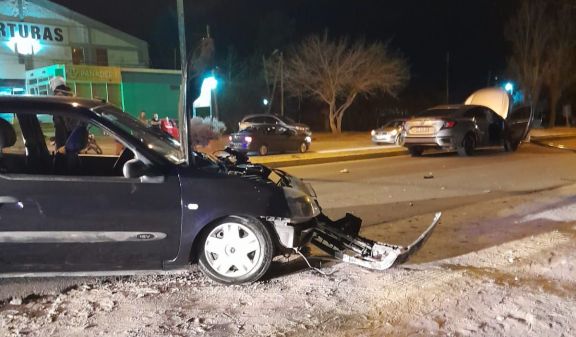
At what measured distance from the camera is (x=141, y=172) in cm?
447

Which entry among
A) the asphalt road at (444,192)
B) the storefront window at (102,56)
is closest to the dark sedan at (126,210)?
the asphalt road at (444,192)

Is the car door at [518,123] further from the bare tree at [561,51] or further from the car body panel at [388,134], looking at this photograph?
the bare tree at [561,51]

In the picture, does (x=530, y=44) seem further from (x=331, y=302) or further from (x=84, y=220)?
(x=84, y=220)

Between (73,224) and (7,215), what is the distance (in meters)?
0.49

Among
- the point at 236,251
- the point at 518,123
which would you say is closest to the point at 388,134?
the point at 518,123

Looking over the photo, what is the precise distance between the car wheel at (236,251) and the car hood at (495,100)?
16.5 meters

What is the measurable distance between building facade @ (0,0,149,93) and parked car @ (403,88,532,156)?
1010 inches

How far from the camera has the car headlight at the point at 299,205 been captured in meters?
4.74

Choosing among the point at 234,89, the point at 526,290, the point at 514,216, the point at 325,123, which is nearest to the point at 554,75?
the point at 325,123

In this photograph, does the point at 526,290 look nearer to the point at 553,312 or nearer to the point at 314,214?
the point at 553,312

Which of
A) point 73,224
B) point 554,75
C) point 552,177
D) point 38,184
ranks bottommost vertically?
point 552,177

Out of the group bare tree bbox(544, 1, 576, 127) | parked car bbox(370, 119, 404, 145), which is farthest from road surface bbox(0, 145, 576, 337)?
bare tree bbox(544, 1, 576, 127)

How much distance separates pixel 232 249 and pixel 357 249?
1.15 metres

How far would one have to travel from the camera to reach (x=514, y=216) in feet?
24.4
